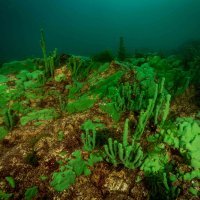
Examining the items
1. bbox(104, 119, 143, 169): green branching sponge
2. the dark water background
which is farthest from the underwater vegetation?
the dark water background

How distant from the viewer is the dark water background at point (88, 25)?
54.7m

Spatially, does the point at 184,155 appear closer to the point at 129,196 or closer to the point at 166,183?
the point at 166,183

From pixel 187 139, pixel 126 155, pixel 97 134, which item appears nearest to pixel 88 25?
pixel 97 134

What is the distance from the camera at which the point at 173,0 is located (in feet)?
364

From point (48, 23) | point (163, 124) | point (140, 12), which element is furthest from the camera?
point (140, 12)

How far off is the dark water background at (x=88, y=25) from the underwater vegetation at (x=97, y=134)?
38.1 m

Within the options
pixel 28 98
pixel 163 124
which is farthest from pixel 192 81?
pixel 28 98

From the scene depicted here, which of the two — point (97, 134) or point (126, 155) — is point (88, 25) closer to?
point (97, 134)

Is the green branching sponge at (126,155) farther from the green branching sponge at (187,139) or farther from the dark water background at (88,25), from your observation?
the dark water background at (88,25)

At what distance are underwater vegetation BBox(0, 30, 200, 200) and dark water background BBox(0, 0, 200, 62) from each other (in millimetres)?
38136

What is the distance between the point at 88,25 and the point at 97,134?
107 metres

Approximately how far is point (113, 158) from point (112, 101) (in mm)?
1548

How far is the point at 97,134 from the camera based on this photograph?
353 centimetres

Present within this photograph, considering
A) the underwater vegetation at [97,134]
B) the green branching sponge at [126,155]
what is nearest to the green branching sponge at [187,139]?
the underwater vegetation at [97,134]
